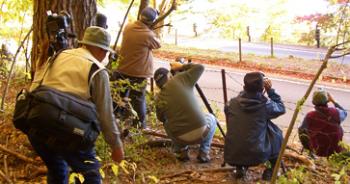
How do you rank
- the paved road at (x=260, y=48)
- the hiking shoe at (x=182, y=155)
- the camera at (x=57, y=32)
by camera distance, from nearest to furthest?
the camera at (x=57, y=32) < the hiking shoe at (x=182, y=155) < the paved road at (x=260, y=48)

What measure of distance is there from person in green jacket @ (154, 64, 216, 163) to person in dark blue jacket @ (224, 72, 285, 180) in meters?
0.39

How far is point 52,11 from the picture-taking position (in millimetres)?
4387

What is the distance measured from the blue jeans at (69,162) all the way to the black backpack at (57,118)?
0.13 metres

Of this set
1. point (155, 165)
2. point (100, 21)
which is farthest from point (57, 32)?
point (155, 165)

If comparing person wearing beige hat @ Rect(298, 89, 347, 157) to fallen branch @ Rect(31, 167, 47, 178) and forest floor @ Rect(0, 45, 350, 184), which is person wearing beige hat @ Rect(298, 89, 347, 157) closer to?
forest floor @ Rect(0, 45, 350, 184)

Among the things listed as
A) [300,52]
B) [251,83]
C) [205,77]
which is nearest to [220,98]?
[205,77]

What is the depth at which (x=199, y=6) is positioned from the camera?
16.4 m

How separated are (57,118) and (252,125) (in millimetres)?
2408

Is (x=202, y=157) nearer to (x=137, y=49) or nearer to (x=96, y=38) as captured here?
(x=137, y=49)

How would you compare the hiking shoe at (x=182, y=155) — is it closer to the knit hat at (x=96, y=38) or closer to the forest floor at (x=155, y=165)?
the forest floor at (x=155, y=165)

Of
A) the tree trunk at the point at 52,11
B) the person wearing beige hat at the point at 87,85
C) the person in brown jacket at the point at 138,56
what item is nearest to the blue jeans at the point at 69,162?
the person wearing beige hat at the point at 87,85

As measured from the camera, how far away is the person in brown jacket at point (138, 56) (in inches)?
218

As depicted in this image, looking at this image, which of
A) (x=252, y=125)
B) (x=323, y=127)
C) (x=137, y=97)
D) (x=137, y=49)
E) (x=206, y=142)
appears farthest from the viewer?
(x=137, y=49)

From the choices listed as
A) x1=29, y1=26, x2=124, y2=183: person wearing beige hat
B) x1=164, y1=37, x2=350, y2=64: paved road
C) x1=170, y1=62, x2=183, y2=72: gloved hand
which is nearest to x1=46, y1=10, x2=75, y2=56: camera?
x1=29, y1=26, x2=124, y2=183: person wearing beige hat
